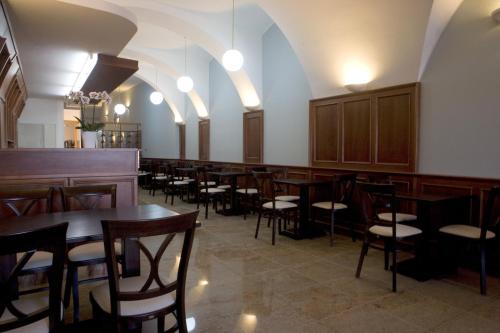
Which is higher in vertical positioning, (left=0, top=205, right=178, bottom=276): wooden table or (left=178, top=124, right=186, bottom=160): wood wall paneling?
(left=178, top=124, right=186, bottom=160): wood wall paneling

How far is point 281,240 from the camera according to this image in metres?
4.55

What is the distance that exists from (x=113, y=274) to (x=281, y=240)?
3.23 metres

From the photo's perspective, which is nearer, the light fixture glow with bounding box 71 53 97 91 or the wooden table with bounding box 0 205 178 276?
the wooden table with bounding box 0 205 178 276

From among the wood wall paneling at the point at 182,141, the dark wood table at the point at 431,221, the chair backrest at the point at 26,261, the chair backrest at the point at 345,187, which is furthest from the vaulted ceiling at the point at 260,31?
the wood wall paneling at the point at 182,141

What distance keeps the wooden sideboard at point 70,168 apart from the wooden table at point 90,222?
1.11 meters

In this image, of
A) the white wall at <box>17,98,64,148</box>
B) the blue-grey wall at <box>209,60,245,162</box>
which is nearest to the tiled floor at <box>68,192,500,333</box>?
the blue-grey wall at <box>209,60,245,162</box>

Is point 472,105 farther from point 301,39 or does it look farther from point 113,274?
point 113,274

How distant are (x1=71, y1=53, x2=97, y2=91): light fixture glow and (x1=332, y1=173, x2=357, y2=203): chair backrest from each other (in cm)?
404

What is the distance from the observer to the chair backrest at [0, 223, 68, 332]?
4.18 ft

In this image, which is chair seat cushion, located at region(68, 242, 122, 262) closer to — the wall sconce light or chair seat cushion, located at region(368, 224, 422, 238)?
chair seat cushion, located at region(368, 224, 422, 238)

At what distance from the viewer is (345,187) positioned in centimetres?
484

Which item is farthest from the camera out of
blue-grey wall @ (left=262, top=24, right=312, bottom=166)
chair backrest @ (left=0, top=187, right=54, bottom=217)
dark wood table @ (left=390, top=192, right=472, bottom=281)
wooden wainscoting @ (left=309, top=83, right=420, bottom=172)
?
blue-grey wall @ (left=262, top=24, right=312, bottom=166)

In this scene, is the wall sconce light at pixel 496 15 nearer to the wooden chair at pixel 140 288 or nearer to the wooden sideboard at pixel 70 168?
the wooden chair at pixel 140 288

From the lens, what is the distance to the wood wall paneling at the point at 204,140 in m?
8.84
